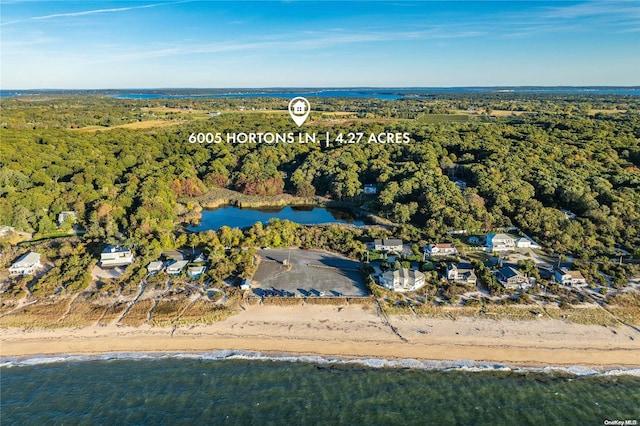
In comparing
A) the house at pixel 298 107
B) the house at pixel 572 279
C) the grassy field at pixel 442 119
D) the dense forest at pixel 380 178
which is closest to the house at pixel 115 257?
the dense forest at pixel 380 178

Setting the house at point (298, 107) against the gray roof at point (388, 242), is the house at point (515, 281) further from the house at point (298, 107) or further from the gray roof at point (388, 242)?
the house at point (298, 107)

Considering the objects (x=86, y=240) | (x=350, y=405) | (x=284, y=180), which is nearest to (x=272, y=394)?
(x=350, y=405)

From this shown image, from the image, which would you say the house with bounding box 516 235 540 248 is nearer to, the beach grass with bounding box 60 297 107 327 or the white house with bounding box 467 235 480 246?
the white house with bounding box 467 235 480 246

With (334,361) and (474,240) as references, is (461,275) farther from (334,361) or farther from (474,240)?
(334,361)

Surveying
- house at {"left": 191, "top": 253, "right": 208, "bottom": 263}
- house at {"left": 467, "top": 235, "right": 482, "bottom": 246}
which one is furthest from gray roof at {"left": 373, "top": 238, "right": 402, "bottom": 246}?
house at {"left": 191, "top": 253, "right": 208, "bottom": 263}

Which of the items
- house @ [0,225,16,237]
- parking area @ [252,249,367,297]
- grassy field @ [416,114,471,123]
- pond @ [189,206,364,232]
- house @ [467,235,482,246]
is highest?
grassy field @ [416,114,471,123]

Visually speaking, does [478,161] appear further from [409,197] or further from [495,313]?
[495,313]
